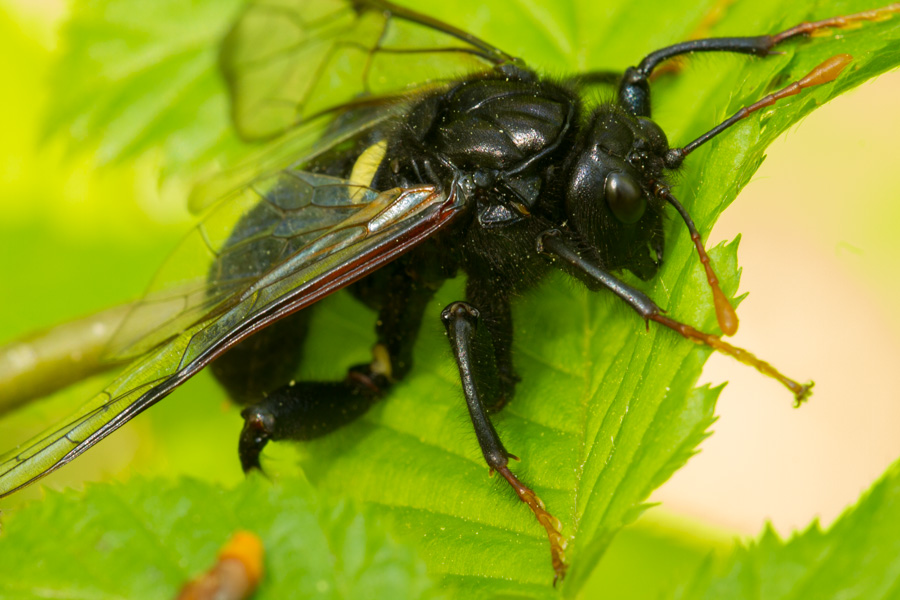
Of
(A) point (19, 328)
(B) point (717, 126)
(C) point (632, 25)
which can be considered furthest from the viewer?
(A) point (19, 328)

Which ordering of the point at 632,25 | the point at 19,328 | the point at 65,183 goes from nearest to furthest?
Result: 1. the point at 632,25
2. the point at 19,328
3. the point at 65,183

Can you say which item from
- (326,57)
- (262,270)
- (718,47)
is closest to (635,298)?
(718,47)

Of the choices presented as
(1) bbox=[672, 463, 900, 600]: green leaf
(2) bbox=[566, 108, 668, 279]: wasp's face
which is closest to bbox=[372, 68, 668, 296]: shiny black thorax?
(2) bbox=[566, 108, 668, 279]: wasp's face

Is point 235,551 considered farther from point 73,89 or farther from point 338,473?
point 73,89

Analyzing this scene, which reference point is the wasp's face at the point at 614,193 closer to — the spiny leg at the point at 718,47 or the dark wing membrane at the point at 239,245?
the spiny leg at the point at 718,47

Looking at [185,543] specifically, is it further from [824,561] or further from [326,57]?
[326,57]

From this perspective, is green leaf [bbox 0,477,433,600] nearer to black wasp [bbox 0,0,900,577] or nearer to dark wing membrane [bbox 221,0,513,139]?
black wasp [bbox 0,0,900,577]

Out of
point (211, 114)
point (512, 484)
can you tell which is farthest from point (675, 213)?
point (211, 114)
